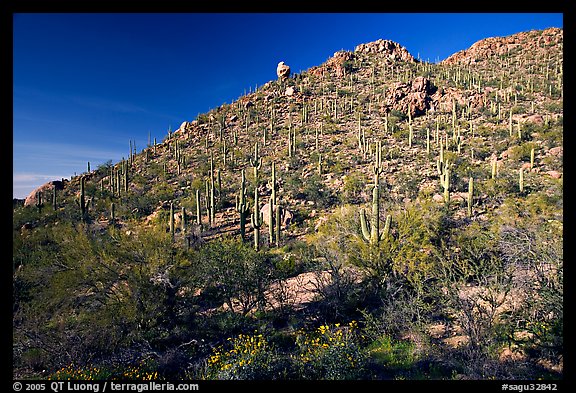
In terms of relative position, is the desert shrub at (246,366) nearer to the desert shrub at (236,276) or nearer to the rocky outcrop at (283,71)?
the desert shrub at (236,276)

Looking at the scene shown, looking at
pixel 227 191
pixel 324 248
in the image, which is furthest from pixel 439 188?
pixel 227 191

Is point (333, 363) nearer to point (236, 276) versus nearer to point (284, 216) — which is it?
point (236, 276)

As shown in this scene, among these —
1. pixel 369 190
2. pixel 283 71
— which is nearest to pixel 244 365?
pixel 369 190

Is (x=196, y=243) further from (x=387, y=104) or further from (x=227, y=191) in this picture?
(x=387, y=104)

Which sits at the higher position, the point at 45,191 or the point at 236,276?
the point at 45,191

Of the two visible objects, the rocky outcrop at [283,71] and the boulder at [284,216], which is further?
the rocky outcrop at [283,71]

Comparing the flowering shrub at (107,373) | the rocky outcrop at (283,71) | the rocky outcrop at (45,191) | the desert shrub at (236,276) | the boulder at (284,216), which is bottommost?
the flowering shrub at (107,373)

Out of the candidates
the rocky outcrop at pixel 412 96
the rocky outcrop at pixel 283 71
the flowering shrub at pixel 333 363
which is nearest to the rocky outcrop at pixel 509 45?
the rocky outcrop at pixel 412 96

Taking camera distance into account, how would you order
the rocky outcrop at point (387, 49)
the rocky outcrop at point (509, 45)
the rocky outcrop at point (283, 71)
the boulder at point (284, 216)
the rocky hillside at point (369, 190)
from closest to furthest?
the rocky hillside at point (369, 190)
the boulder at point (284, 216)
the rocky outcrop at point (509, 45)
the rocky outcrop at point (283, 71)
the rocky outcrop at point (387, 49)
